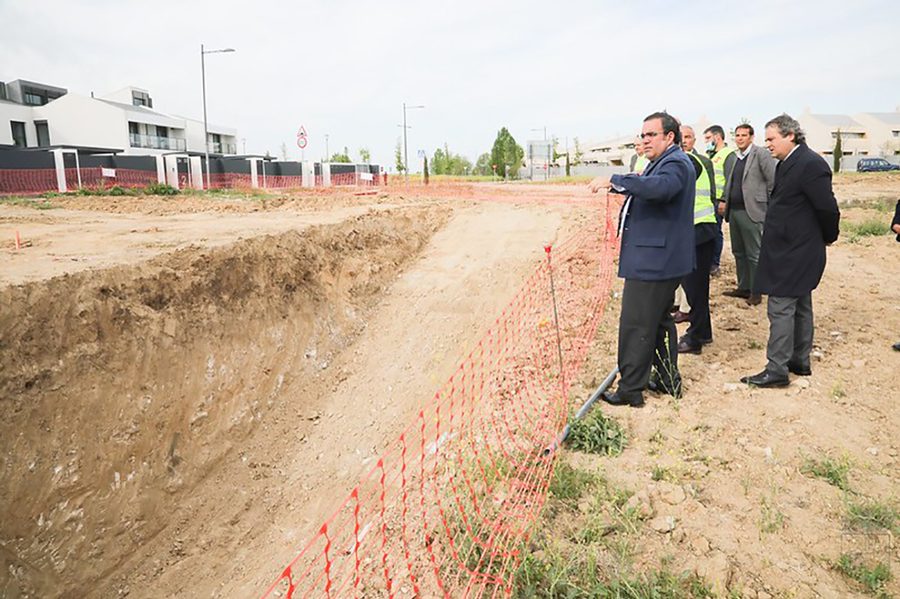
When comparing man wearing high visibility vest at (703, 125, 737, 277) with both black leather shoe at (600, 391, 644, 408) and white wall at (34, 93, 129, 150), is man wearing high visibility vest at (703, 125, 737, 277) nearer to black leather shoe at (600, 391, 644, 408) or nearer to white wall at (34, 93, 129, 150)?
black leather shoe at (600, 391, 644, 408)

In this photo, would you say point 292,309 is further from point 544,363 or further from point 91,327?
point 544,363

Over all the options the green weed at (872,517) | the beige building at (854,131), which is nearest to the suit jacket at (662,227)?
the green weed at (872,517)

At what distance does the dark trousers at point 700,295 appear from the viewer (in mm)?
5699

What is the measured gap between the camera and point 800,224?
15.5 feet

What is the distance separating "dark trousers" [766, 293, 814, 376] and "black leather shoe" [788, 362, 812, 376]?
0.08ft

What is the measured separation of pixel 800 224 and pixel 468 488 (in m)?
3.46

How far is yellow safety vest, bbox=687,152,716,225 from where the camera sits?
5.91 metres

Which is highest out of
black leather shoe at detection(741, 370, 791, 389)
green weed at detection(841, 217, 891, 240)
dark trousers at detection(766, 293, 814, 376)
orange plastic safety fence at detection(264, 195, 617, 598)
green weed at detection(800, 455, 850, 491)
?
green weed at detection(841, 217, 891, 240)

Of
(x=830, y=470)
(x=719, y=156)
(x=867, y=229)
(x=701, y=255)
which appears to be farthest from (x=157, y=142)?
(x=830, y=470)

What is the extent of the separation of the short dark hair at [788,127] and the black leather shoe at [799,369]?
1958mm

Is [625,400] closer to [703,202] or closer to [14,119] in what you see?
[703,202]

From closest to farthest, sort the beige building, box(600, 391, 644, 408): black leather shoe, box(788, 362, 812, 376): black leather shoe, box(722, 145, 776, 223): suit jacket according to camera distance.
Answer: box(600, 391, 644, 408): black leather shoe, box(788, 362, 812, 376): black leather shoe, box(722, 145, 776, 223): suit jacket, the beige building

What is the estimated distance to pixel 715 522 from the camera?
11.3 ft

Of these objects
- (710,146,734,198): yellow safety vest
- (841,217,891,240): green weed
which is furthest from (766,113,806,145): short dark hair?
(841,217,891,240): green weed
